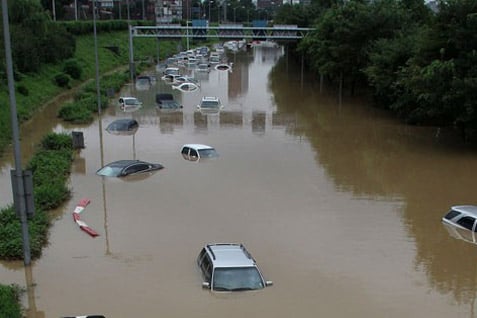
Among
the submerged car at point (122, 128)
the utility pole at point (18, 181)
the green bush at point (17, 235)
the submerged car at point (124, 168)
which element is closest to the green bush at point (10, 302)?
the utility pole at point (18, 181)

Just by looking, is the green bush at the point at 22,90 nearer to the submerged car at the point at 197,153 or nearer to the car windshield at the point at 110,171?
the submerged car at the point at 197,153

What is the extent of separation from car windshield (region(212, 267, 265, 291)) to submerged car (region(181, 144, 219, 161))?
1363 centimetres

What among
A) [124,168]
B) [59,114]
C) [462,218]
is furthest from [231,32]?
[462,218]

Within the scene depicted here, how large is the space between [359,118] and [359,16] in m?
10.3

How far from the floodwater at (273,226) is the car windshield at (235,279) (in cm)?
21

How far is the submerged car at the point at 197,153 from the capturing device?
91.0ft

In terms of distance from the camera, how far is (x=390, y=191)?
23141 millimetres

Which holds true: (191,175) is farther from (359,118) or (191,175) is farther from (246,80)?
(246,80)

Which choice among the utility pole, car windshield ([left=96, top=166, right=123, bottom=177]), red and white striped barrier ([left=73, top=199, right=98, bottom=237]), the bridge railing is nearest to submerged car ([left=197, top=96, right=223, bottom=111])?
car windshield ([left=96, top=166, right=123, bottom=177])

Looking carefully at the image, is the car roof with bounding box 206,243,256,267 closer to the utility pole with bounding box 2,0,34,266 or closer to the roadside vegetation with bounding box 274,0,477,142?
the utility pole with bounding box 2,0,34,266

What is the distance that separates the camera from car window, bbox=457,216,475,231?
59.4 feet

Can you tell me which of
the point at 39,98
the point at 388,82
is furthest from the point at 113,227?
the point at 39,98

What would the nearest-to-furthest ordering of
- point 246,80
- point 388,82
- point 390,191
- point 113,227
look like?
point 113,227, point 390,191, point 388,82, point 246,80

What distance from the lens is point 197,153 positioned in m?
27.8
